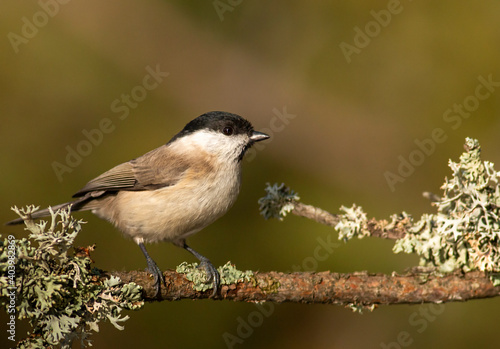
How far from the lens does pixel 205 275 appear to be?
6.48 ft

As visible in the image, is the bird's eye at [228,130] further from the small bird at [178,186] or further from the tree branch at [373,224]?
the tree branch at [373,224]

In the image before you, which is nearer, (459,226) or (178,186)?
(459,226)

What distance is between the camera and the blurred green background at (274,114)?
8.59ft

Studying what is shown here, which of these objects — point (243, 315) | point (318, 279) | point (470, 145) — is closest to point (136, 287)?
point (318, 279)

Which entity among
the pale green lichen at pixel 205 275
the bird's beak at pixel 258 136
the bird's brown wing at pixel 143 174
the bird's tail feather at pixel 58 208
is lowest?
the bird's tail feather at pixel 58 208

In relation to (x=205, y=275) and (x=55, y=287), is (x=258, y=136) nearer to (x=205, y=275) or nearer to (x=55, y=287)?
(x=205, y=275)

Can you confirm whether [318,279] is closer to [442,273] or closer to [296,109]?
[442,273]

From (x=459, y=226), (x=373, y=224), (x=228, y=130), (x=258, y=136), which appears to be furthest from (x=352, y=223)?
(x=228, y=130)

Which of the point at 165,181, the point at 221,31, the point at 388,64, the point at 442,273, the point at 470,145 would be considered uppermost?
the point at 388,64

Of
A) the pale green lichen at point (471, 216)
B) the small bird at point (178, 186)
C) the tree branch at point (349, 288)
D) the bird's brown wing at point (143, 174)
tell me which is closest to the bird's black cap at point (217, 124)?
the small bird at point (178, 186)

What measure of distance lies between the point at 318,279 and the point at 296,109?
1.39 metres

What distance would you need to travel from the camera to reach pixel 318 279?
2.08 m

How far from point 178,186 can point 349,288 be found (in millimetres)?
1075

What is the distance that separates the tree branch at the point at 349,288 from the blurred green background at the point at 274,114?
1.60 ft
